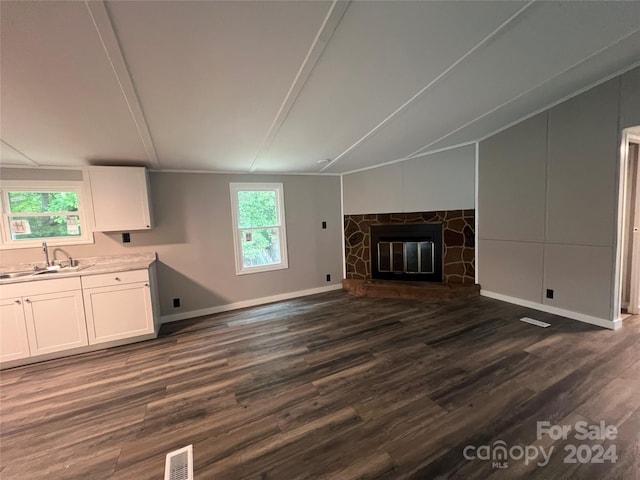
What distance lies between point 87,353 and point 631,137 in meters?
6.53

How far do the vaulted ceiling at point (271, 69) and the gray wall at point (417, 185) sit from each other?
3.13ft

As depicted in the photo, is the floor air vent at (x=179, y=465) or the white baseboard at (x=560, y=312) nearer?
the floor air vent at (x=179, y=465)

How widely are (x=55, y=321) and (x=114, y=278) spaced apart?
0.66 metres

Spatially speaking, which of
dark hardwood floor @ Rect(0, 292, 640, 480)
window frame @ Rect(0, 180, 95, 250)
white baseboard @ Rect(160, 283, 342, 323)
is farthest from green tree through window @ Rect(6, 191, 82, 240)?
white baseboard @ Rect(160, 283, 342, 323)

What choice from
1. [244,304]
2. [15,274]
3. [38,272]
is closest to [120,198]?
[38,272]

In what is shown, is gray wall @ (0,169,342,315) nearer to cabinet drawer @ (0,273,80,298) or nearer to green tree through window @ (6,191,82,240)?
green tree through window @ (6,191,82,240)

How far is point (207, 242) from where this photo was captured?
404 centimetres

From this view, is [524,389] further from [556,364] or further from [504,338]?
[504,338]

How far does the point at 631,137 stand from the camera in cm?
288

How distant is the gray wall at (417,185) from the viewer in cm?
407

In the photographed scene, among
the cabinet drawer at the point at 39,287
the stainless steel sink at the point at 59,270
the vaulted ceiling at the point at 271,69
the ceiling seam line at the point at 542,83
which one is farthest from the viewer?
the stainless steel sink at the point at 59,270

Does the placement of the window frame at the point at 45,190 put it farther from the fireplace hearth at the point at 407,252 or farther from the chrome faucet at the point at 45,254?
the fireplace hearth at the point at 407,252

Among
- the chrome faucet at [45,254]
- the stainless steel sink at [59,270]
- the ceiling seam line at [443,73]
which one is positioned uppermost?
the ceiling seam line at [443,73]

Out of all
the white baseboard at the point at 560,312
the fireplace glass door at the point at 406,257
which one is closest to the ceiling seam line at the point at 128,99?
the fireplace glass door at the point at 406,257
